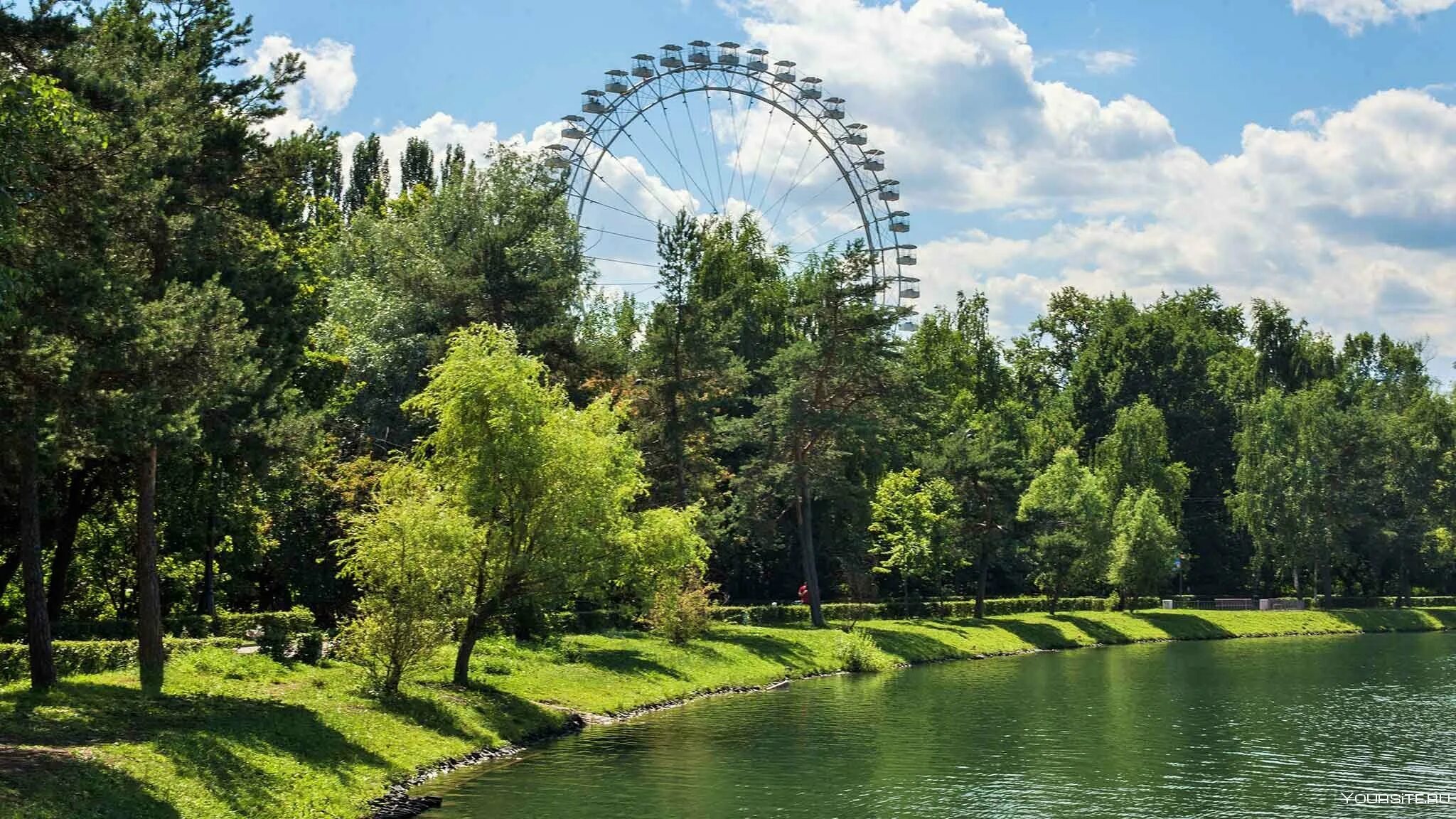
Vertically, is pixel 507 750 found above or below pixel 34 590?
below

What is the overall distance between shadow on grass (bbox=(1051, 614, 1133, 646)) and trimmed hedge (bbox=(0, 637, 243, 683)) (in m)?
55.0

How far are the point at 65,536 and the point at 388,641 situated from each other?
10.6 m

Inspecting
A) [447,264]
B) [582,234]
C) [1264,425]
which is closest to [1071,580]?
[1264,425]

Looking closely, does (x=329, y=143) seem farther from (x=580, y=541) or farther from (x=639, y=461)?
(x=639, y=461)

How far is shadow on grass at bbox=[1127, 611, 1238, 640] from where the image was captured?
8356 centimetres

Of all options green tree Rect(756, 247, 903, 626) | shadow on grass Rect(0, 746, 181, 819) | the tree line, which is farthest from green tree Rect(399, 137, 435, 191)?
shadow on grass Rect(0, 746, 181, 819)

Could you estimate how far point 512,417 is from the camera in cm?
3775

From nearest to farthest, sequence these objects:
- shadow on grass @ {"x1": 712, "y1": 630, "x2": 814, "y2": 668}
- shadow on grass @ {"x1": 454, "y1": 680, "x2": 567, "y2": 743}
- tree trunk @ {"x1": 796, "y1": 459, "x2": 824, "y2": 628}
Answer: shadow on grass @ {"x1": 454, "y1": 680, "x2": 567, "y2": 743}, shadow on grass @ {"x1": 712, "y1": 630, "x2": 814, "y2": 668}, tree trunk @ {"x1": 796, "y1": 459, "x2": 824, "y2": 628}

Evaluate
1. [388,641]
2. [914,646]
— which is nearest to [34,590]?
[388,641]

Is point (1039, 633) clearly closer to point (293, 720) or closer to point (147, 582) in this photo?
point (293, 720)

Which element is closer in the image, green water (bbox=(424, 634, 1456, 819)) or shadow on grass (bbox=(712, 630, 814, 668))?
green water (bbox=(424, 634, 1456, 819))

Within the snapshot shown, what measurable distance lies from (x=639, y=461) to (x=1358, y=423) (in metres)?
69.0

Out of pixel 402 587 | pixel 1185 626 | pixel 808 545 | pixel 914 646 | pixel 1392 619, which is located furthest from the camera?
pixel 1392 619

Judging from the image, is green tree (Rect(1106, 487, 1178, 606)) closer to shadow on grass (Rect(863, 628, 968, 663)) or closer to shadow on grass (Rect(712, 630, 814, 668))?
shadow on grass (Rect(863, 628, 968, 663))
